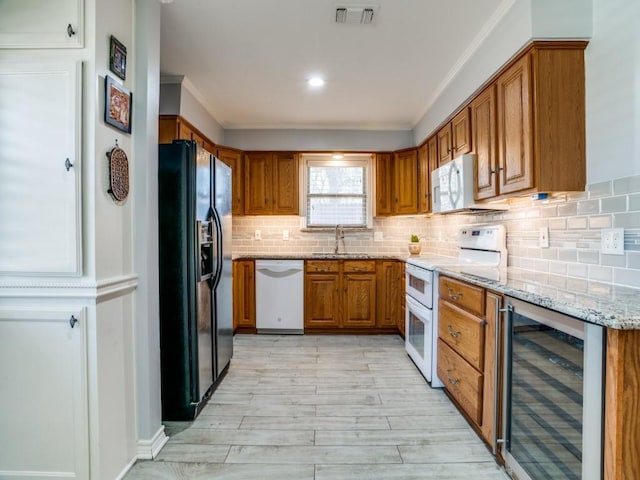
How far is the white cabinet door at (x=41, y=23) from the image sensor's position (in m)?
1.49

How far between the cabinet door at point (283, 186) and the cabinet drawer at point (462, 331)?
2.37 meters

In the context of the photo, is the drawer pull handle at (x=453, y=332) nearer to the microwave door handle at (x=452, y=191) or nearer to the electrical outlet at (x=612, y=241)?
the electrical outlet at (x=612, y=241)

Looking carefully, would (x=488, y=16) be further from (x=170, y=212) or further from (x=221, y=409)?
(x=221, y=409)

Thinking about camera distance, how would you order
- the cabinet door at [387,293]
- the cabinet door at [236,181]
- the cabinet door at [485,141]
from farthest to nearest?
the cabinet door at [236,181] < the cabinet door at [387,293] < the cabinet door at [485,141]

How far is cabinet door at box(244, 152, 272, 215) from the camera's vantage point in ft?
14.0

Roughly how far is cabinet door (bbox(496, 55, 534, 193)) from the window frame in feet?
7.53

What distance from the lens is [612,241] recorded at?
5.38ft

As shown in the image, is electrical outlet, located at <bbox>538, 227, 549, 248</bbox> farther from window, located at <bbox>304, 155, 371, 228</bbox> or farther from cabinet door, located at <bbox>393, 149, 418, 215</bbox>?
window, located at <bbox>304, 155, 371, 228</bbox>

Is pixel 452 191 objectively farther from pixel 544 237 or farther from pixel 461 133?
pixel 544 237

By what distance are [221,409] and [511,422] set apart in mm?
1756

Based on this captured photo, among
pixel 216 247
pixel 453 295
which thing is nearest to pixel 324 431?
pixel 453 295

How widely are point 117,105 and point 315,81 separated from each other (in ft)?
6.27

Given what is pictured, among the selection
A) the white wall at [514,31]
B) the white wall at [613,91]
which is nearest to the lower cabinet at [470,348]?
the white wall at [613,91]

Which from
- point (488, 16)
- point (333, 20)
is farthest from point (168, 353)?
point (488, 16)
